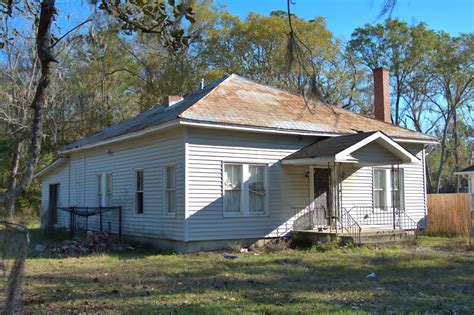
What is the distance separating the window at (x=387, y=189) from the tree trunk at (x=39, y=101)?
1486 cm

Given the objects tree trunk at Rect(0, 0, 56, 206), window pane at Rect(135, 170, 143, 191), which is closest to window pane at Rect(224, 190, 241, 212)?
window pane at Rect(135, 170, 143, 191)

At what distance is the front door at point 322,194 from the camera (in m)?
16.9

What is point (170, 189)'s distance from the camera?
15.3 m

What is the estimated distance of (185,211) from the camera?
46.9 feet

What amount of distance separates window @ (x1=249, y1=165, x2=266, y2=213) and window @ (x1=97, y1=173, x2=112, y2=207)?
6.09 meters

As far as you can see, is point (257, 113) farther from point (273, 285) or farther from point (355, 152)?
point (273, 285)

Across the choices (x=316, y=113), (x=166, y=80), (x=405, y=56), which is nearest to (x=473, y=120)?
(x=405, y=56)

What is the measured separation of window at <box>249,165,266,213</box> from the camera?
15688mm

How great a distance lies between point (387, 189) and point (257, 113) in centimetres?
605

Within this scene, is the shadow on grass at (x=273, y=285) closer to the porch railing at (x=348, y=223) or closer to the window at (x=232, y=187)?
the window at (x=232, y=187)

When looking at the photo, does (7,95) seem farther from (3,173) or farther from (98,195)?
(98,195)

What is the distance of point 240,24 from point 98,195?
2152 cm

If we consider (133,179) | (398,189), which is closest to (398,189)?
(398,189)

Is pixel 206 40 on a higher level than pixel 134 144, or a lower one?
higher
